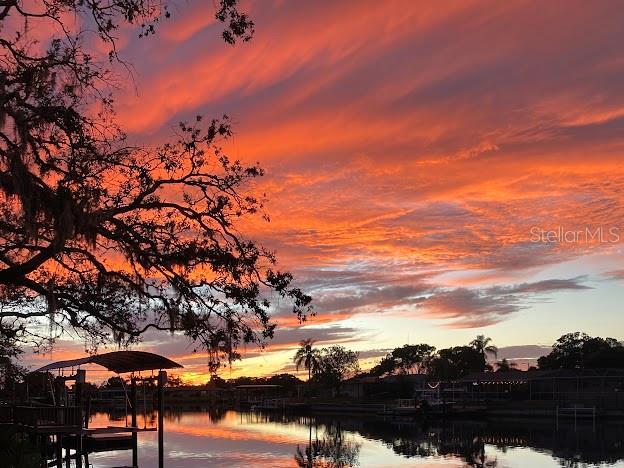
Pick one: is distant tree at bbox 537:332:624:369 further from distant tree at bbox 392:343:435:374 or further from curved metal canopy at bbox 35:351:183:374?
curved metal canopy at bbox 35:351:183:374

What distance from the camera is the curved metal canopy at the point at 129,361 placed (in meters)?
20.9

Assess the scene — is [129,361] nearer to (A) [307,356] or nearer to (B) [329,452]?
(B) [329,452]

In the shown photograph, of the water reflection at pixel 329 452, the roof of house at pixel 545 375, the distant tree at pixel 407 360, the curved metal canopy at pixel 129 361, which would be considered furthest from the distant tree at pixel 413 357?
the curved metal canopy at pixel 129 361

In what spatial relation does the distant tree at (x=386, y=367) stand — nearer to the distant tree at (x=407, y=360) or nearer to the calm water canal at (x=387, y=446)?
the distant tree at (x=407, y=360)

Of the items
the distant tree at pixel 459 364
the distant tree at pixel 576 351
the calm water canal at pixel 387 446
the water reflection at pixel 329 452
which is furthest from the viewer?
the distant tree at pixel 459 364

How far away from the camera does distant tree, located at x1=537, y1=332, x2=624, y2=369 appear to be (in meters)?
104

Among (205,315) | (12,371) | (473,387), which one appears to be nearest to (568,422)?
(473,387)

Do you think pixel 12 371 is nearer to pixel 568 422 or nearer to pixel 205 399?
pixel 568 422

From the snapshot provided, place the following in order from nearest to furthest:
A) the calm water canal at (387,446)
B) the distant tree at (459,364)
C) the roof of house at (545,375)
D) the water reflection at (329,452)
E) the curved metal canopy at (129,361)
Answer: the curved metal canopy at (129,361), the calm water canal at (387,446), the water reflection at (329,452), the roof of house at (545,375), the distant tree at (459,364)

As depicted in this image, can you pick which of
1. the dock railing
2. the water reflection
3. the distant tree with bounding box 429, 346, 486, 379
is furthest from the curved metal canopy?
the distant tree with bounding box 429, 346, 486, 379

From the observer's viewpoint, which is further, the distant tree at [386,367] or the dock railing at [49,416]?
the distant tree at [386,367]

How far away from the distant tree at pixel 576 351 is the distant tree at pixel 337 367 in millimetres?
32386

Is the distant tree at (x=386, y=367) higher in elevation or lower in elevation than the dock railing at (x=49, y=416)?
lower

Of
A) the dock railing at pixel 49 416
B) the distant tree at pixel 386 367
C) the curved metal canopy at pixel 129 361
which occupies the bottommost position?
the distant tree at pixel 386 367
